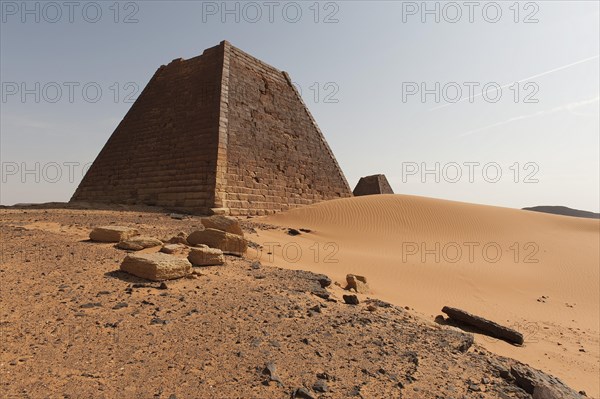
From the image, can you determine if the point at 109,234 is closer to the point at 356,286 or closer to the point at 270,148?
the point at 356,286

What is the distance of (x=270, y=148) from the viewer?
1274 cm

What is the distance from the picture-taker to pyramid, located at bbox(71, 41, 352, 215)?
1066 centimetres

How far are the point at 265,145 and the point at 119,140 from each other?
19.6 feet

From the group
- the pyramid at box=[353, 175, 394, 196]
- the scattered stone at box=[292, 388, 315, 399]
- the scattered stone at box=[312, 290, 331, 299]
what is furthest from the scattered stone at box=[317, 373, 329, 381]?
the pyramid at box=[353, 175, 394, 196]

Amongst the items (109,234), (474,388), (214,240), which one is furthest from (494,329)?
(109,234)

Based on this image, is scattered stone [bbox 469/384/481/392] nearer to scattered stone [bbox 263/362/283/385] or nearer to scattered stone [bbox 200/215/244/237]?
scattered stone [bbox 263/362/283/385]

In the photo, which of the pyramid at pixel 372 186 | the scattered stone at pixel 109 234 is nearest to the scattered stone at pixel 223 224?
the scattered stone at pixel 109 234

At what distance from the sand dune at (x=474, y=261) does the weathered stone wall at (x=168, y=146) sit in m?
2.82

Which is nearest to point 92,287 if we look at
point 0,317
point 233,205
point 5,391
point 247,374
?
point 0,317

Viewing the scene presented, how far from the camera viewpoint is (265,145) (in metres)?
12.6

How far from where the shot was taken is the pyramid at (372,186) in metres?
23.2

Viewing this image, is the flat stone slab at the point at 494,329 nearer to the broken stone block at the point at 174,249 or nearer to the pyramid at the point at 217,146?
the broken stone block at the point at 174,249

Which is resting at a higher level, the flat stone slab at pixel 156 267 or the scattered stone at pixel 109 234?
the scattered stone at pixel 109 234

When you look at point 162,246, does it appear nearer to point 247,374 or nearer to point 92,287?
point 92,287
